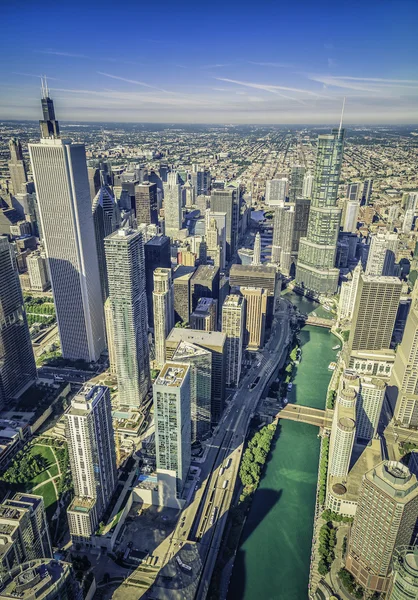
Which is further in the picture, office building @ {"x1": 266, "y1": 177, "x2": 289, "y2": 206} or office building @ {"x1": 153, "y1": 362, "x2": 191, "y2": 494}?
office building @ {"x1": 266, "y1": 177, "x2": 289, "y2": 206}

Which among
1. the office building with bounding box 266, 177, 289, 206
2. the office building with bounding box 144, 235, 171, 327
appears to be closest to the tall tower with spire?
the office building with bounding box 144, 235, 171, 327

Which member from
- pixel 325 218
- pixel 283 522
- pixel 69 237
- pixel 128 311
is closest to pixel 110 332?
pixel 128 311

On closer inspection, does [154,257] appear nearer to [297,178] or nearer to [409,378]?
[409,378]

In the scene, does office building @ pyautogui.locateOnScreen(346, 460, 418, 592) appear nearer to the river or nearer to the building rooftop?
the river

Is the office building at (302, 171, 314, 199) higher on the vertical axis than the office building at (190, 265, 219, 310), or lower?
higher

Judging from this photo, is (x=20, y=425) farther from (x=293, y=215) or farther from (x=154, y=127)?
(x=154, y=127)
